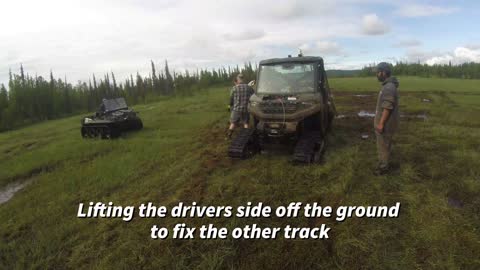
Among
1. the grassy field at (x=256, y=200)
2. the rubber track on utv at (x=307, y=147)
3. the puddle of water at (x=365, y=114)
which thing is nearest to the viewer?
the grassy field at (x=256, y=200)

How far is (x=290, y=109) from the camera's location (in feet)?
25.0

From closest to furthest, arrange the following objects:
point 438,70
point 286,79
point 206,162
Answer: point 206,162 → point 286,79 → point 438,70

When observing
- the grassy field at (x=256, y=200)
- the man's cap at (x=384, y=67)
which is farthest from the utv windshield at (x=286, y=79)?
the man's cap at (x=384, y=67)

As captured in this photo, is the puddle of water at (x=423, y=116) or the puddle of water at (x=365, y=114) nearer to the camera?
the puddle of water at (x=423, y=116)

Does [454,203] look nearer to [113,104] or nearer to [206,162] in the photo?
[206,162]

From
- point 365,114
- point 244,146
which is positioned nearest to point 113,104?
point 244,146

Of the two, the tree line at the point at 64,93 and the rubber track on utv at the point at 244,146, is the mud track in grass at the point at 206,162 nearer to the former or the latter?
the rubber track on utv at the point at 244,146

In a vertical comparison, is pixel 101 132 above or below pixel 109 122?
below

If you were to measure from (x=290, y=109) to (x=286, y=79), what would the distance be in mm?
1385

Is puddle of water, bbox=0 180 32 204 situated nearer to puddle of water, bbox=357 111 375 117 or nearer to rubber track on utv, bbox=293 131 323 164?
rubber track on utv, bbox=293 131 323 164

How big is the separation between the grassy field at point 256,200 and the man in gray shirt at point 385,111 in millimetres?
468

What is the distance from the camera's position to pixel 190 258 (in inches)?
181

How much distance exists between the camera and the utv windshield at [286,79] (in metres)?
8.48

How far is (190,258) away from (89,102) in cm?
5380
